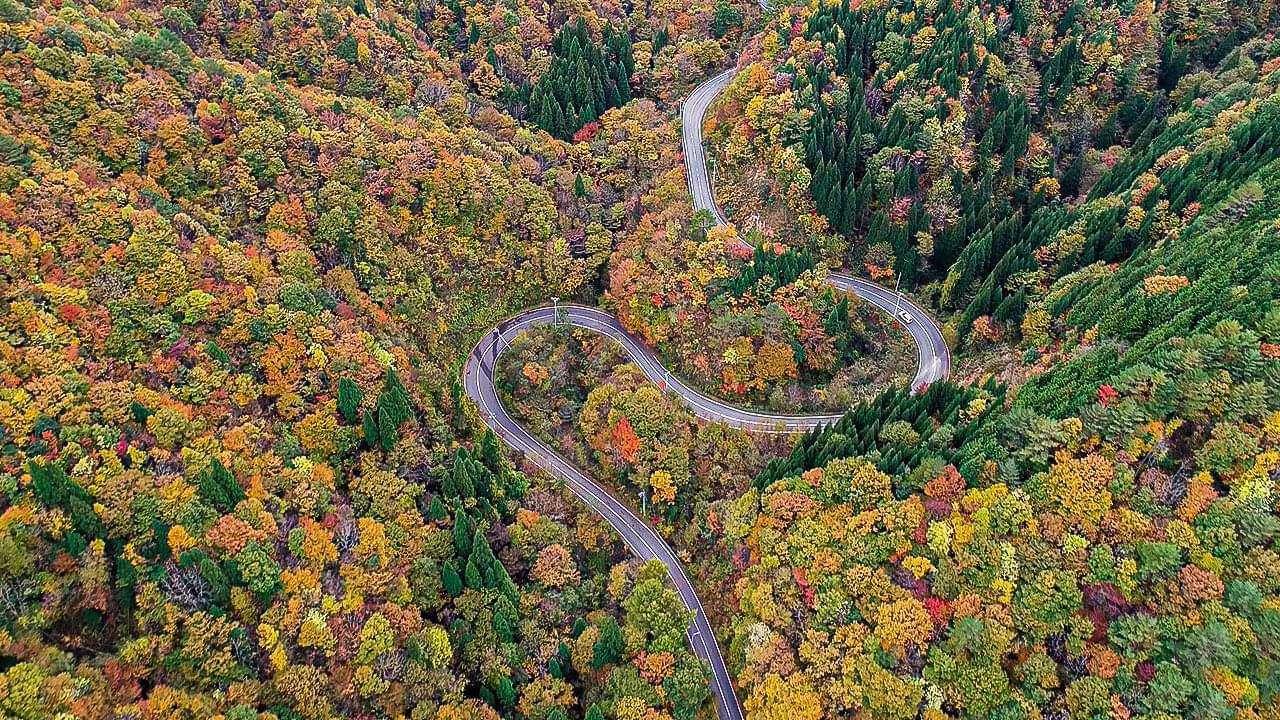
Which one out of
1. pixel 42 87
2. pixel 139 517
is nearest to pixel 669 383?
pixel 139 517

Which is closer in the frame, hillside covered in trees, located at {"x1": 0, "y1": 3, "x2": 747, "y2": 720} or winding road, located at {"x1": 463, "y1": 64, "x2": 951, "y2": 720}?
hillside covered in trees, located at {"x1": 0, "y1": 3, "x2": 747, "y2": 720}

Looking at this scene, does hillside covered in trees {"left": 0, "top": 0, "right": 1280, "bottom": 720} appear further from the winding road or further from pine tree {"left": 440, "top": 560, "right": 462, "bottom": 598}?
the winding road

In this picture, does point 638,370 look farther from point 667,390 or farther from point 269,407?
point 269,407

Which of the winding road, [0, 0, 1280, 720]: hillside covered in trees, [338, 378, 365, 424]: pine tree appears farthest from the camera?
the winding road

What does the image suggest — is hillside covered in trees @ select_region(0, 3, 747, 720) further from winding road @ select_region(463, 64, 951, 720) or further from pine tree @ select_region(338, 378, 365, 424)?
winding road @ select_region(463, 64, 951, 720)

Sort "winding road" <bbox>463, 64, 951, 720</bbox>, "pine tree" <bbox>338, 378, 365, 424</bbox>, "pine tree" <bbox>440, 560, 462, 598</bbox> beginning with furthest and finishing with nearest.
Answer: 1. "winding road" <bbox>463, 64, 951, 720</bbox>
2. "pine tree" <bbox>338, 378, 365, 424</bbox>
3. "pine tree" <bbox>440, 560, 462, 598</bbox>

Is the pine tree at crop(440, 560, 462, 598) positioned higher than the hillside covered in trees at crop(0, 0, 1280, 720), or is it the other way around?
the hillside covered in trees at crop(0, 0, 1280, 720)

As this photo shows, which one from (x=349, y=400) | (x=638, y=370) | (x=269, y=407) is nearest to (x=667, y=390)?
(x=638, y=370)

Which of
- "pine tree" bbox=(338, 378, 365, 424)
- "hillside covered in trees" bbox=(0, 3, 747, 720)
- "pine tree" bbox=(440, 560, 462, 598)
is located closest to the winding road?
"hillside covered in trees" bbox=(0, 3, 747, 720)

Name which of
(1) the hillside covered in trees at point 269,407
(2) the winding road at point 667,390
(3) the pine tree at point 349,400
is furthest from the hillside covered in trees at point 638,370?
(2) the winding road at point 667,390

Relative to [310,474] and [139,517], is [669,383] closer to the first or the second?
[310,474]
